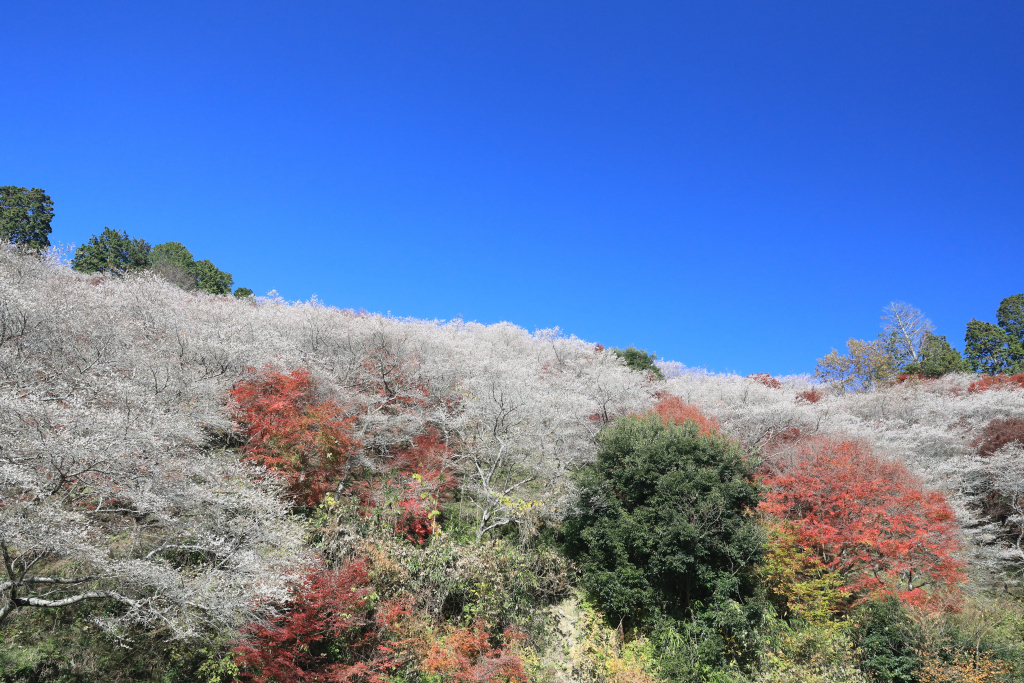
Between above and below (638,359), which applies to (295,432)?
below

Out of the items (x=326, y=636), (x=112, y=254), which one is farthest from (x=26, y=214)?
(x=326, y=636)

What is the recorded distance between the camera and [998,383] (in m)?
27.1

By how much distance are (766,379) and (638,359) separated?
8.82m

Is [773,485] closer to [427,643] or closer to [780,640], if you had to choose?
[780,640]

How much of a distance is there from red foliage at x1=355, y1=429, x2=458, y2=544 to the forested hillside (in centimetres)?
10

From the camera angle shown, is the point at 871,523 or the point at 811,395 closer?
the point at 871,523

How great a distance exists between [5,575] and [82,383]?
3997mm

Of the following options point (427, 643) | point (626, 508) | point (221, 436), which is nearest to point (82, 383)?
point (221, 436)

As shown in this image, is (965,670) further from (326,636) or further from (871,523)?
(326,636)

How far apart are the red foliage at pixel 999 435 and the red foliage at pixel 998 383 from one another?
20.2ft

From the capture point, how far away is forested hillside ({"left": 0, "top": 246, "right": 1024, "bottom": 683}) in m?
9.66

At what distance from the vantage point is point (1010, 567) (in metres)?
17.0

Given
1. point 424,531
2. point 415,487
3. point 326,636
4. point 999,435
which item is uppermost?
point 999,435

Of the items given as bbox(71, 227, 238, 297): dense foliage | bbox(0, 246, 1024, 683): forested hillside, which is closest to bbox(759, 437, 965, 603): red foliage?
bbox(0, 246, 1024, 683): forested hillside
